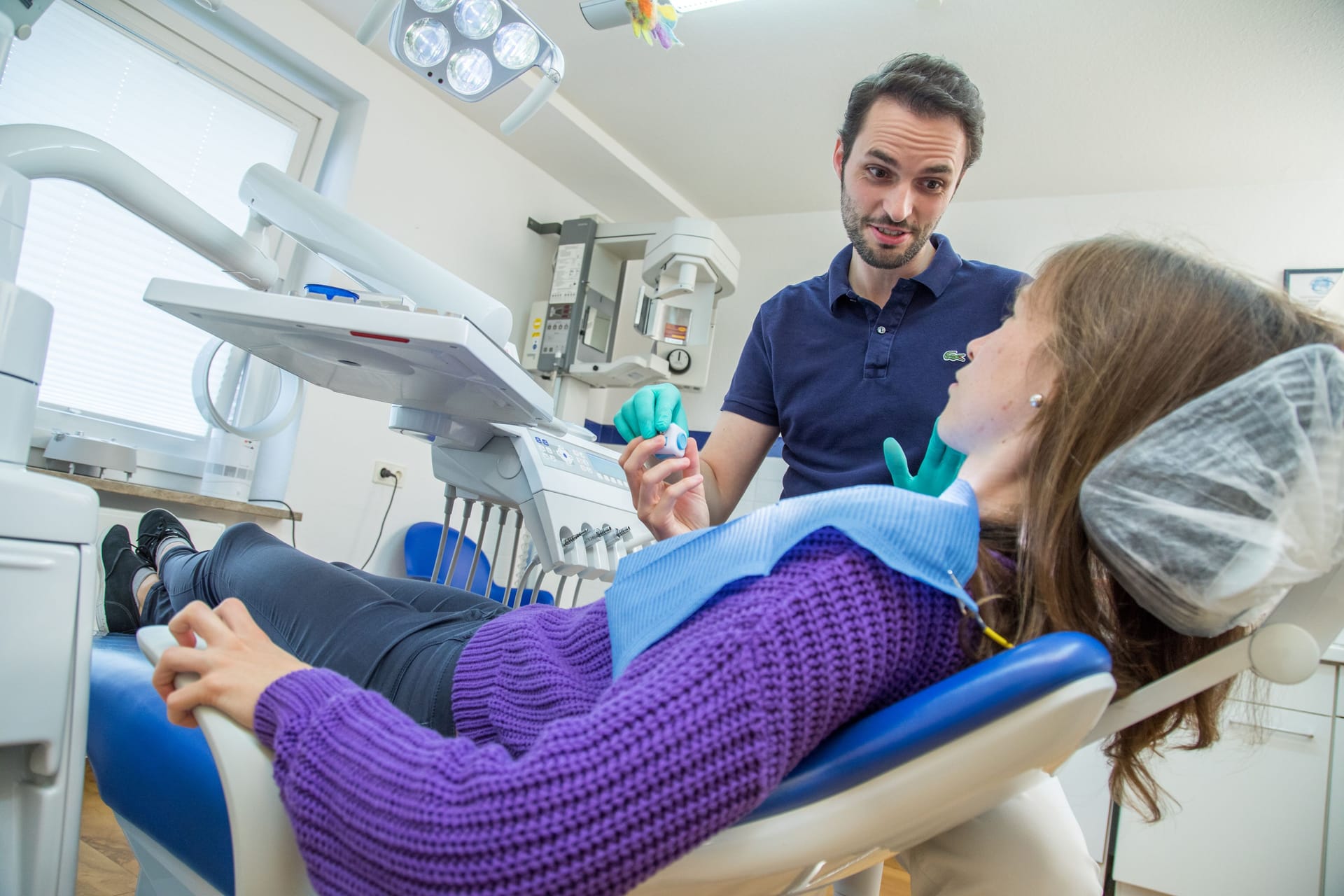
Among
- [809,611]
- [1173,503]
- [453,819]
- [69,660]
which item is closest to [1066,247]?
[1173,503]

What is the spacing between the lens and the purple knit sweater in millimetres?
447

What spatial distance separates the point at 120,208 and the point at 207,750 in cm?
198

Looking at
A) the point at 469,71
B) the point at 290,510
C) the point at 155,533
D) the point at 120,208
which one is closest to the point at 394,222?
the point at 120,208

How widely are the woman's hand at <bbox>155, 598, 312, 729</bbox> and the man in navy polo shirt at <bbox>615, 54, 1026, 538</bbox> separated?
2.53ft

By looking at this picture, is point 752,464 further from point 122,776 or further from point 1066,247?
point 122,776

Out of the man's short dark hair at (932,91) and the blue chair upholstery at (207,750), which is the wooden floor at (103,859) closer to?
the blue chair upholstery at (207,750)

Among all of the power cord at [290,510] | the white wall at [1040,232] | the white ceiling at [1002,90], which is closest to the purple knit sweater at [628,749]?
the power cord at [290,510]

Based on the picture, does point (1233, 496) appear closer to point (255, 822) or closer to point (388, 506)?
point (255, 822)

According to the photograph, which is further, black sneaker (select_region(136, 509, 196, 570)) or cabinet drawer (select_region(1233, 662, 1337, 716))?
cabinet drawer (select_region(1233, 662, 1337, 716))

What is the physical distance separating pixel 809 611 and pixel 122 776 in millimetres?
678

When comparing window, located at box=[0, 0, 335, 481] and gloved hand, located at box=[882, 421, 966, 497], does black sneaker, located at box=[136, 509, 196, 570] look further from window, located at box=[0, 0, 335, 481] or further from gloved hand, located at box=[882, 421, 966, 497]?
gloved hand, located at box=[882, 421, 966, 497]

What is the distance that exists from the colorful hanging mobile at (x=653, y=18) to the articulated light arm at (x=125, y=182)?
3.07 ft

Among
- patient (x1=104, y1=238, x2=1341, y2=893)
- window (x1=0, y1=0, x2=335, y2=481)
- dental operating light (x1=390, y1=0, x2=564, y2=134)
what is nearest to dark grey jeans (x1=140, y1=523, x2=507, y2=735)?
patient (x1=104, y1=238, x2=1341, y2=893)

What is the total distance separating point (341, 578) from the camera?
3.11ft
